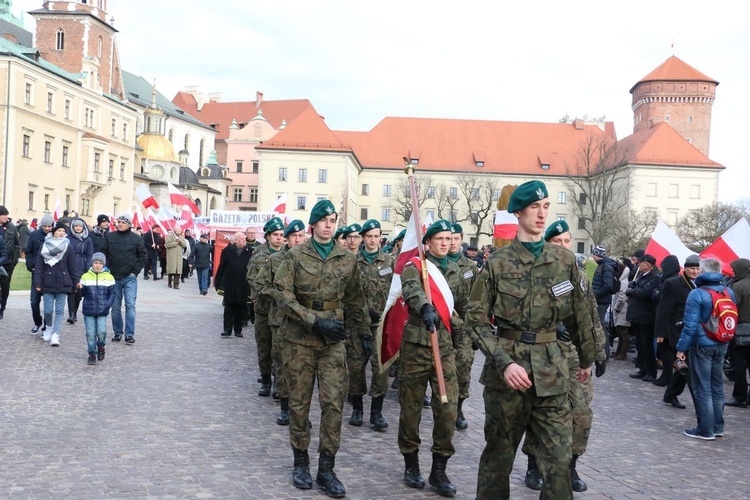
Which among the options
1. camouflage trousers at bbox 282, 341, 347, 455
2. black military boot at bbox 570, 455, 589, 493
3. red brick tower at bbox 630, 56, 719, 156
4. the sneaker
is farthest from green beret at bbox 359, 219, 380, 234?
red brick tower at bbox 630, 56, 719, 156

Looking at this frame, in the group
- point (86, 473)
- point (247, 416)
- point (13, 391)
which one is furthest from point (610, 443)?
point (13, 391)

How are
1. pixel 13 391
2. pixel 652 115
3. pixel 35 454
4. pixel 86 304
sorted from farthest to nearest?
pixel 652 115, pixel 86 304, pixel 13 391, pixel 35 454

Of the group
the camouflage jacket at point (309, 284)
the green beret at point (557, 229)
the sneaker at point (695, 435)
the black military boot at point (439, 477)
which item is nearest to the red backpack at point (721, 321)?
the sneaker at point (695, 435)

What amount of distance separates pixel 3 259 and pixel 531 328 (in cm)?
1092

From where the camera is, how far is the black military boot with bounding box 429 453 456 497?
5898 mm

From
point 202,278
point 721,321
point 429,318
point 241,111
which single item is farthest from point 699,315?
point 241,111

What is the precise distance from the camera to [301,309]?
5.91 meters

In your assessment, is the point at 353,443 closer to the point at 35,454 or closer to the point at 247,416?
the point at 247,416

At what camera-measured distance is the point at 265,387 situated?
9.55 metres

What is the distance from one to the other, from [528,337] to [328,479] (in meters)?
2.07

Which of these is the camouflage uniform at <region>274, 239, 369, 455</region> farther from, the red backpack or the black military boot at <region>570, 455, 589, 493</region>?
the red backpack

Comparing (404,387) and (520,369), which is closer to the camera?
(520,369)

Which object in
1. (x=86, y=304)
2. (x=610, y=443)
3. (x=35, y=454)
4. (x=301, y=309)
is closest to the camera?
(x=301, y=309)

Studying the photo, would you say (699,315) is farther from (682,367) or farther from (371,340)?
(371,340)
